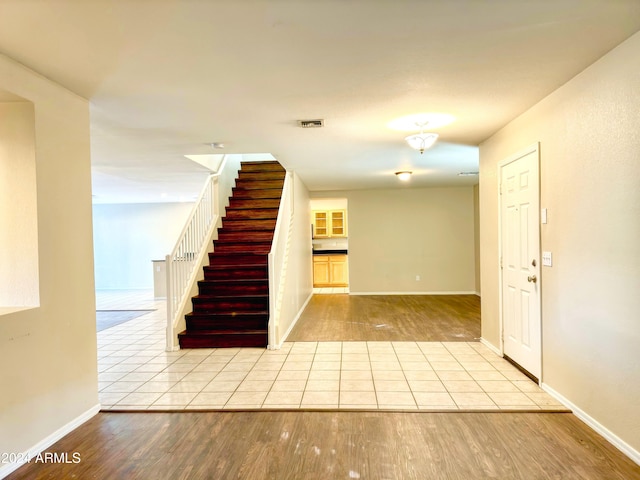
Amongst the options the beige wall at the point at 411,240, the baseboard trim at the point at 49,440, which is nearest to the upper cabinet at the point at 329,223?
the beige wall at the point at 411,240

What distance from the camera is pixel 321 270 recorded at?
923 cm

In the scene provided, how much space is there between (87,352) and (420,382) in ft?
8.68

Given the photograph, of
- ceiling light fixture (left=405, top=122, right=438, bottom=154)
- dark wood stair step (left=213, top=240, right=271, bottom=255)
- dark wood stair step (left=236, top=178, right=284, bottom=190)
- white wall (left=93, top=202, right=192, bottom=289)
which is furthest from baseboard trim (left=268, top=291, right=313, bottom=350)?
white wall (left=93, top=202, right=192, bottom=289)

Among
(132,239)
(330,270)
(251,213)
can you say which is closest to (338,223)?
(330,270)

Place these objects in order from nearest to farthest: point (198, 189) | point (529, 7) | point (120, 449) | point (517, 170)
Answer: point (529, 7) < point (120, 449) < point (517, 170) < point (198, 189)

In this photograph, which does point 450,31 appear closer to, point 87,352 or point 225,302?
point 87,352

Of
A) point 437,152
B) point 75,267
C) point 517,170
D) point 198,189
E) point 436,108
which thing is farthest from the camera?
point 198,189

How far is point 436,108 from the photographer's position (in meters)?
2.89

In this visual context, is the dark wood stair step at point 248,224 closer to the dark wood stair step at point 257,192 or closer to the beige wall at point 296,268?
the beige wall at point 296,268

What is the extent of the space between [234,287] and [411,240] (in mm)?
4433

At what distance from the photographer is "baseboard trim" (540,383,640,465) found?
1961 millimetres

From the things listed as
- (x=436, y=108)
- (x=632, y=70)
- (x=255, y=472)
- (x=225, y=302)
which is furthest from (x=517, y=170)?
(x=225, y=302)

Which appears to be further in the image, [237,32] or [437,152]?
[437,152]

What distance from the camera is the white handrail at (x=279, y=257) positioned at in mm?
4113
